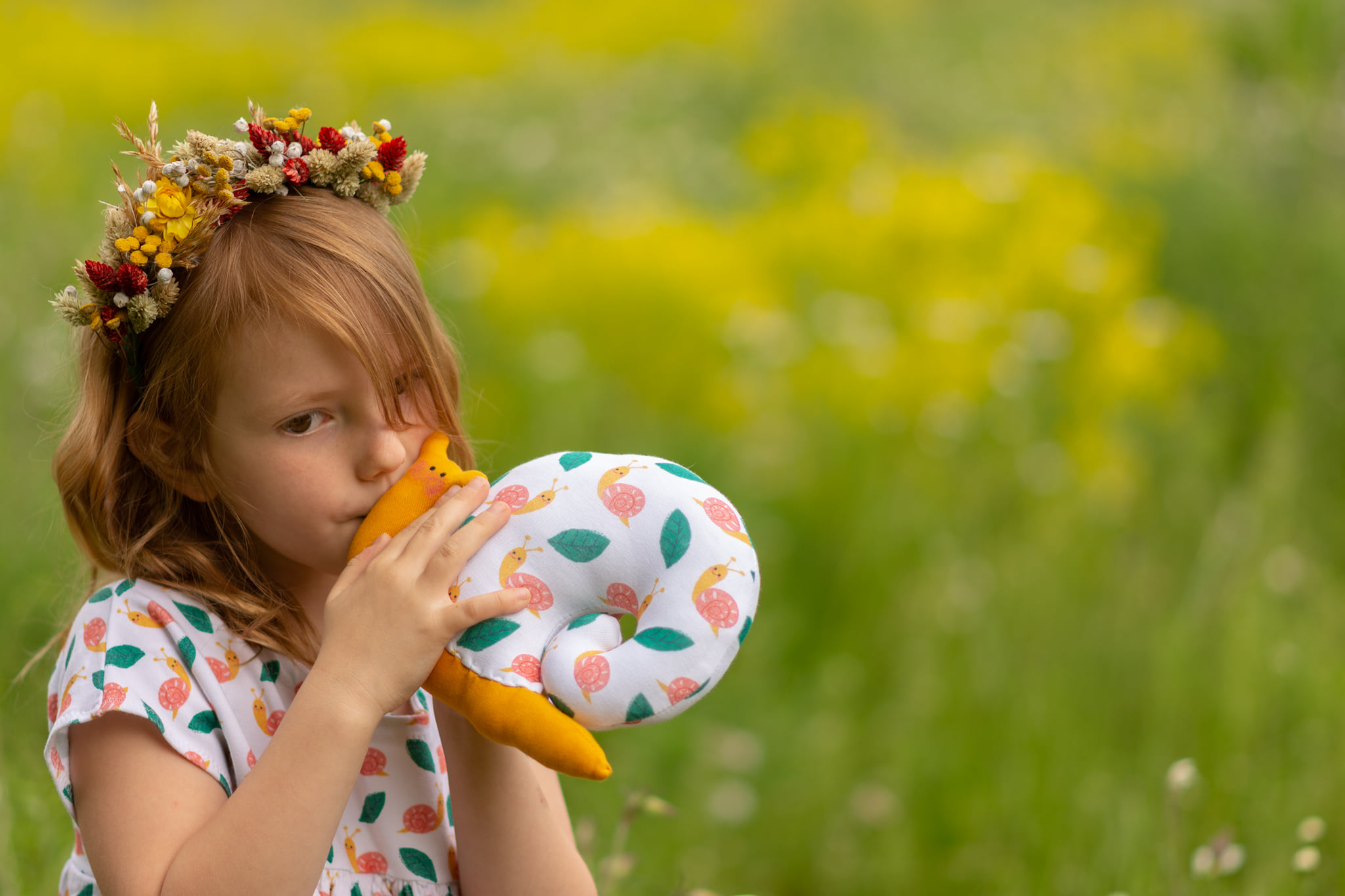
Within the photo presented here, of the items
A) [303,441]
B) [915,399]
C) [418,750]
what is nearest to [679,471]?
[303,441]

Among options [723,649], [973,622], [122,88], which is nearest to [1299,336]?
[973,622]

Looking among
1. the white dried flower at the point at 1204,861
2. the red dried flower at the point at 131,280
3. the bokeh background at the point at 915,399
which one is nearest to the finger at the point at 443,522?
the red dried flower at the point at 131,280

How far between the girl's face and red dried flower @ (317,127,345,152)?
232 mm

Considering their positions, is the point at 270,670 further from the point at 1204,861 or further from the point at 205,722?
the point at 1204,861

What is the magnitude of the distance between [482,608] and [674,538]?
0.58 ft

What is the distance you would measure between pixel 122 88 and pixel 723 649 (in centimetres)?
669

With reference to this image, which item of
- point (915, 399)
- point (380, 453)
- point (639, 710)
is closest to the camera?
point (639, 710)

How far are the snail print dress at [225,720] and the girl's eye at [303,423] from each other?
22cm

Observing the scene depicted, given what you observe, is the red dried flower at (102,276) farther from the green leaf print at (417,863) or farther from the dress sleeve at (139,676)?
the green leaf print at (417,863)

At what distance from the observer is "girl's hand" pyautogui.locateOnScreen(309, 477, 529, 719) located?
0.95 m

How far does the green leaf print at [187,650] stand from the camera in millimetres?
1064

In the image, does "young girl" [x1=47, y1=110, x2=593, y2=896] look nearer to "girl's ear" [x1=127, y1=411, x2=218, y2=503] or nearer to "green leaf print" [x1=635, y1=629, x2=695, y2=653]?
"girl's ear" [x1=127, y1=411, x2=218, y2=503]

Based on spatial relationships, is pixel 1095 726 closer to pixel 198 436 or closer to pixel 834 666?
pixel 834 666

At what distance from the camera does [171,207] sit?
3.35 feet
